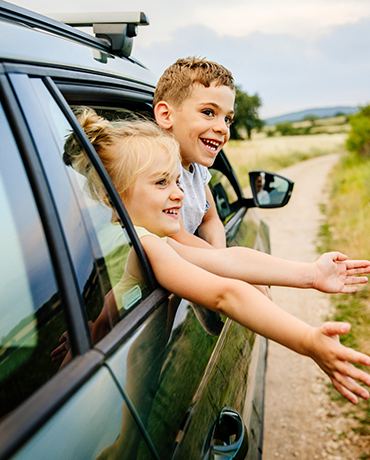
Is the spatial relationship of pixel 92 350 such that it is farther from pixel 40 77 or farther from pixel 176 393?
pixel 40 77

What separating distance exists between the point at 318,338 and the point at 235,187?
2147mm

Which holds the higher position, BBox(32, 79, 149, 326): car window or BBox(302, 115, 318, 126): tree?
BBox(32, 79, 149, 326): car window

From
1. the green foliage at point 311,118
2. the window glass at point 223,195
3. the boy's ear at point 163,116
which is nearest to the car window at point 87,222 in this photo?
the boy's ear at point 163,116

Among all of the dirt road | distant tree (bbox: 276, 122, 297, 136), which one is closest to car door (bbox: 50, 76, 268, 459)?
the dirt road

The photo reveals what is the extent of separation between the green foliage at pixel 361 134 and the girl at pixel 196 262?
49.8 ft

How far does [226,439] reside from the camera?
115 centimetres

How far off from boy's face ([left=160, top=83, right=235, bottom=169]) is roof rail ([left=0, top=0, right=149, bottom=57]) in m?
0.39

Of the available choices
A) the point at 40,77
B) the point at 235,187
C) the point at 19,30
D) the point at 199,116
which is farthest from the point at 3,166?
the point at 235,187

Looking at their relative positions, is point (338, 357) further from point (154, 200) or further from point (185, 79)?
point (185, 79)

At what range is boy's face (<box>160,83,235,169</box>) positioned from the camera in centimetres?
177

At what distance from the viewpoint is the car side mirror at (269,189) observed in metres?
2.86

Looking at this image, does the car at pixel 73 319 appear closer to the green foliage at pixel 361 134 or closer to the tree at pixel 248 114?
the green foliage at pixel 361 134

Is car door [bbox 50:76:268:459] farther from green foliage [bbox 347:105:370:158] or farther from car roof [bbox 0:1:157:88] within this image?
green foliage [bbox 347:105:370:158]

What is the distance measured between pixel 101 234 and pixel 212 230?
3.52 feet
